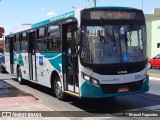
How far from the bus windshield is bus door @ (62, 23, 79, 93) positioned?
2.71 ft

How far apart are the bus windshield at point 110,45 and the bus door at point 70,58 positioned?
82cm

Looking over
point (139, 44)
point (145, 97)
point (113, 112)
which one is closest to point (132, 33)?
point (139, 44)

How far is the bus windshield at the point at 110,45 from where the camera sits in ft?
33.5

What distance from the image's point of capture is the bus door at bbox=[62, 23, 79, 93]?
10992 mm

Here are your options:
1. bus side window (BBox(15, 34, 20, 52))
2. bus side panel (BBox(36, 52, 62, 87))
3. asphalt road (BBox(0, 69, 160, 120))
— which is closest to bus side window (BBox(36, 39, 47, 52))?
bus side panel (BBox(36, 52, 62, 87))

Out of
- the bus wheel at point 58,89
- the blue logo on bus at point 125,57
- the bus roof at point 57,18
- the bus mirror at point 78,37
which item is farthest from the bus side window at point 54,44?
the blue logo on bus at point 125,57

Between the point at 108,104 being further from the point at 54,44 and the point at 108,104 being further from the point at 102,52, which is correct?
the point at 54,44

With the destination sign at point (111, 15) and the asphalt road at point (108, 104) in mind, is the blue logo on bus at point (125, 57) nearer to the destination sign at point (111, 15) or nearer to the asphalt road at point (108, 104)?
the destination sign at point (111, 15)

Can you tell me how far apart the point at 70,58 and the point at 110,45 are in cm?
169

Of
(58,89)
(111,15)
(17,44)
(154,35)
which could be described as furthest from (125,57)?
(154,35)

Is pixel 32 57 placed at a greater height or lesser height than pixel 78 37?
lesser

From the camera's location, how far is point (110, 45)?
1033cm

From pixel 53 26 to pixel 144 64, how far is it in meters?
3.90

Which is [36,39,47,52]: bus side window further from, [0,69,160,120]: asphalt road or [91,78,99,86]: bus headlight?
[91,78,99,86]: bus headlight
